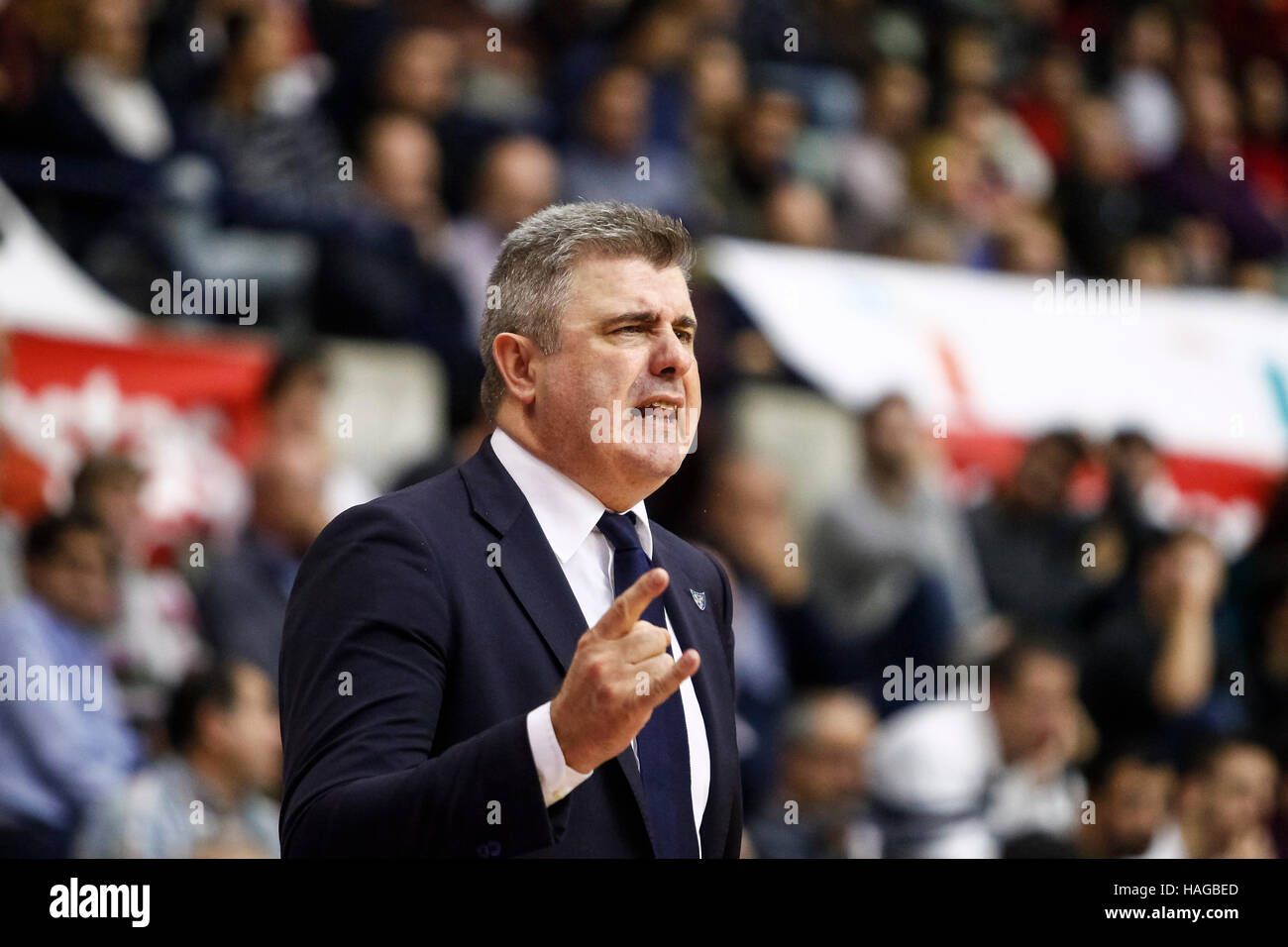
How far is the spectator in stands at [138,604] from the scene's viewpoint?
3.53 metres

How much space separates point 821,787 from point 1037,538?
1.18 meters

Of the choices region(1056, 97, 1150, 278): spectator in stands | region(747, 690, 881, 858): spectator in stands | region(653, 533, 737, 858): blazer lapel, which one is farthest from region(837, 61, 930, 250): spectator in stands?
region(653, 533, 737, 858): blazer lapel

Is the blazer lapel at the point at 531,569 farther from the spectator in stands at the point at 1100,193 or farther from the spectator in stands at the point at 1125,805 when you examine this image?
the spectator in stands at the point at 1100,193

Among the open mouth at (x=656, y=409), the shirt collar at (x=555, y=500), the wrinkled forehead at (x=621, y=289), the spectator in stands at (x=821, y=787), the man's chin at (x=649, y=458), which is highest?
the wrinkled forehead at (x=621, y=289)

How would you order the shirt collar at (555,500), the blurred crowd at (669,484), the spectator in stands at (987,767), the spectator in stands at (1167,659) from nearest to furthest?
the shirt collar at (555,500) → the blurred crowd at (669,484) → the spectator in stands at (987,767) → the spectator in stands at (1167,659)

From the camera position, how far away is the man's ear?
5.63 ft

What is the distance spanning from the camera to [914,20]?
20.6 feet

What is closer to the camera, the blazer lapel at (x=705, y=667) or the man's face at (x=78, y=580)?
the blazer lapel at (x=705, y=667)

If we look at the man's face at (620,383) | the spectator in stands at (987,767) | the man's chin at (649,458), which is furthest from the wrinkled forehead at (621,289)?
the spectator in stands at (987,767)
